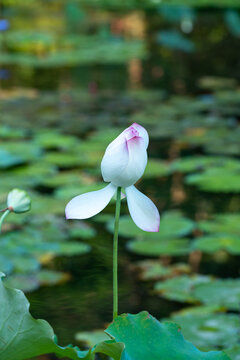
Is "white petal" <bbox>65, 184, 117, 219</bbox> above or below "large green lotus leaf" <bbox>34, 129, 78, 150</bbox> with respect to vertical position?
above

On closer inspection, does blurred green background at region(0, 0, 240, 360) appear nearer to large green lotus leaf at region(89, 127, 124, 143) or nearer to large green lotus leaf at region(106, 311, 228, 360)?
large green lotus leaf at region(89, 127, 124, 143)

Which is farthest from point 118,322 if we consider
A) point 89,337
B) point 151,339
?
point 89,337

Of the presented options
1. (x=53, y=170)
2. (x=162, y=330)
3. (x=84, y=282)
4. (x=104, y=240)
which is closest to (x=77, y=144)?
(x=53, y=170)

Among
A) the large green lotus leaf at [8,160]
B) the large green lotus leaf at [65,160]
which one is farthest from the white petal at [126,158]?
the large green lotus leaf at [65,160]

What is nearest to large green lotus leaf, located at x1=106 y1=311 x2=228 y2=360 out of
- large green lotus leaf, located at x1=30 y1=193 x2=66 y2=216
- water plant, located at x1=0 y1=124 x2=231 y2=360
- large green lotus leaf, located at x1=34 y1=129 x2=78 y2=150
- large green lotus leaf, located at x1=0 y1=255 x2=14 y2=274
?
water plant, located at x1=0 y1=124 x2=231 y2=360

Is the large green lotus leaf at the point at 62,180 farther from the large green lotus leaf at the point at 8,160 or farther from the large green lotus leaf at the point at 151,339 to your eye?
the large green lotus leaf at the point at 151,339

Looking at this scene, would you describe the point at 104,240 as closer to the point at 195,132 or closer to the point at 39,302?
the point at 39,302
